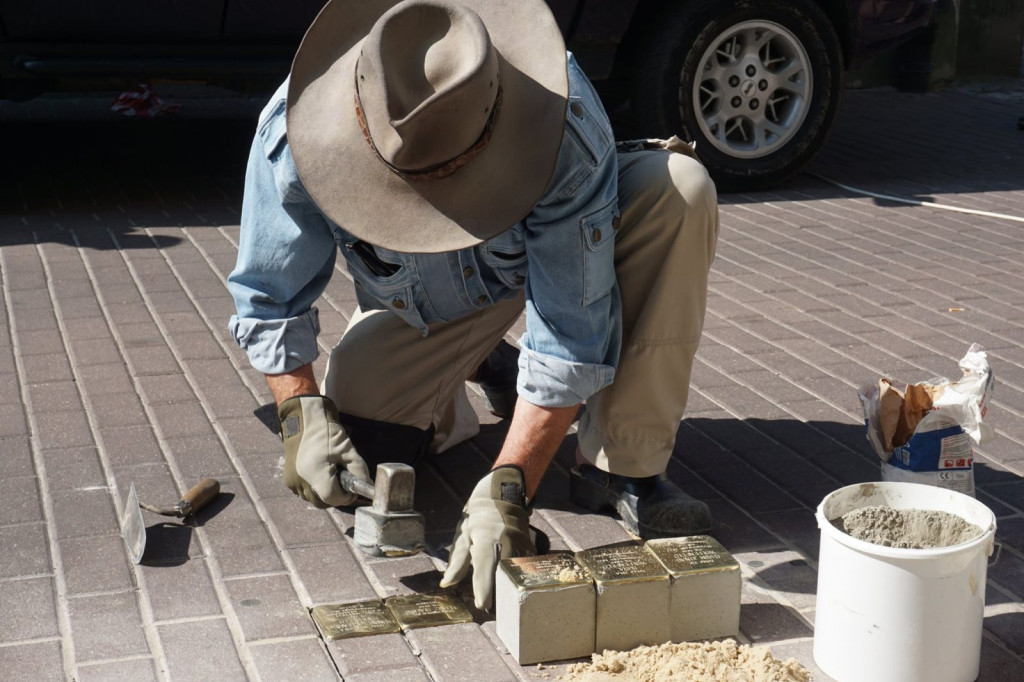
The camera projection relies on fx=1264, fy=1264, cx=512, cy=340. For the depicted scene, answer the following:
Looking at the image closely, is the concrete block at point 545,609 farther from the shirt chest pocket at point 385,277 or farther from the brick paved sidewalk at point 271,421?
the shirt chest pocket at point 385,277

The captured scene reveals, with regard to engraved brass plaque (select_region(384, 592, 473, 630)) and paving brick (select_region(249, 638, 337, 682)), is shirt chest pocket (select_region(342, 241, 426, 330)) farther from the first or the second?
paving brick (select_region(249, 638, 337, 682))

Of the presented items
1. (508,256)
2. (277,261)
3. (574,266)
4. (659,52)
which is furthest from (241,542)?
(659,52)

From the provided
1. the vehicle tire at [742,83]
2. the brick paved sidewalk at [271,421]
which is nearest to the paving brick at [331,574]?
the brick paved sidewalk at [271,421]

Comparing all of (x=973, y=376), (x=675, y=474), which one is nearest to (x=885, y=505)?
(x=973, y=376)

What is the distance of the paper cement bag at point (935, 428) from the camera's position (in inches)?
117

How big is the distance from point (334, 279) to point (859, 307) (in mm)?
2024

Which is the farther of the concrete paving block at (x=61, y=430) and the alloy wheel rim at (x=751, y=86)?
the alloy wheel rim at (x=751, y=86)

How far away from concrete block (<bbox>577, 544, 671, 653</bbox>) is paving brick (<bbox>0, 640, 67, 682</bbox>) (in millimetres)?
1036

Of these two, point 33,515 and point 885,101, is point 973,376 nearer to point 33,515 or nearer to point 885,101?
point 33,515

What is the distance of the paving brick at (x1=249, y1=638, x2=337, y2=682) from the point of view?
241 centimetres

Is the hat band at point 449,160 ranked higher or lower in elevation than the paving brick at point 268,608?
higher

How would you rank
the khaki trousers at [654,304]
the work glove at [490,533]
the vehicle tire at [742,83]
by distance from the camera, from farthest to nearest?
the vehicle tire at [742,83], the khaki trousers at [654,304], the work glove at [490,533]

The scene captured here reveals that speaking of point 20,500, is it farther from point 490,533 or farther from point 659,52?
point 659,52

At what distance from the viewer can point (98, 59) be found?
5555 millimetres
